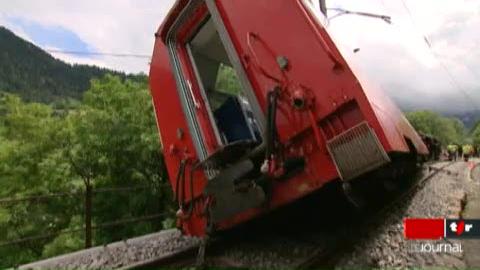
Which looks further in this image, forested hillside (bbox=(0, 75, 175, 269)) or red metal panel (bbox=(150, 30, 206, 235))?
forested hillside (bbox=(0, 75, 175, 269))

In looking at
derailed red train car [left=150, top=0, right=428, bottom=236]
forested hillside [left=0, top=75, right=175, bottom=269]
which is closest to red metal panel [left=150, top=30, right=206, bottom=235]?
derailed red train car [left=150, top=0, right=428, bottom=236]

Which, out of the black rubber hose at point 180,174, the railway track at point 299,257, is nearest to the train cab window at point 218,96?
the black rubber hose at point 180,174

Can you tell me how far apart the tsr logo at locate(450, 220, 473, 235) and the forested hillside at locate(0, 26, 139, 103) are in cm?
13852

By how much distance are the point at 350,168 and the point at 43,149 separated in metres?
18.9

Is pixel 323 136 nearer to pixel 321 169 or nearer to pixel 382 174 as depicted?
pixel 321 169

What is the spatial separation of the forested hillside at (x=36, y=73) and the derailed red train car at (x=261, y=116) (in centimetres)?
13699

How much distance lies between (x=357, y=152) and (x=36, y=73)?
183 m

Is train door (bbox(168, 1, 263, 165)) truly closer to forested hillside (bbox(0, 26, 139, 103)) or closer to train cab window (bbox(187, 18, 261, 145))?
train cab window (bbox(187, 18, 261, 145))

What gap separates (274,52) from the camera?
4.04 meters

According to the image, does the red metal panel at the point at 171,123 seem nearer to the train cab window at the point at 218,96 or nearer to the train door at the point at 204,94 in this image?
Answer: the train door at the point at 204,94

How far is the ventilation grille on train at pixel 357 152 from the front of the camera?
3359mm

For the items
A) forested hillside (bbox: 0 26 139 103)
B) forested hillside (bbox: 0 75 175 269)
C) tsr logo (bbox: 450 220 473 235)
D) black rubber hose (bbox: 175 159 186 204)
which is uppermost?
forested hillside (bbox: 0 26 139 103)

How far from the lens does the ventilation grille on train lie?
11.0 feet

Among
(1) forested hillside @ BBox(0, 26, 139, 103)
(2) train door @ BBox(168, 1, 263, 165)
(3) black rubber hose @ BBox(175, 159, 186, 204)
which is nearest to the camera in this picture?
(2) train door @ BBox(168, 1, 263, 165)
